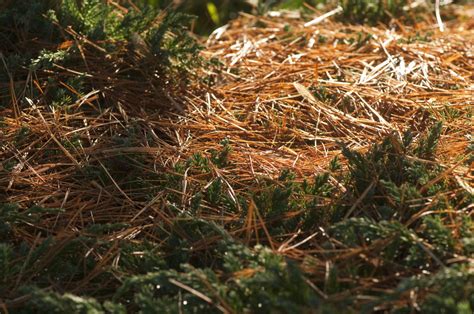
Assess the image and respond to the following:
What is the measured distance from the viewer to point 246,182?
247 cm

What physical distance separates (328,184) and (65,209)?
85 cm

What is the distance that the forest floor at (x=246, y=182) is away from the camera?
1.91m

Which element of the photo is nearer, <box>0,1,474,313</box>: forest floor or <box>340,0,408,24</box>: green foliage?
<box>0,1,474,313</box>: forest floor

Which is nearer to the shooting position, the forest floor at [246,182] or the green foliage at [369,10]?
the forest floor at [246,182]

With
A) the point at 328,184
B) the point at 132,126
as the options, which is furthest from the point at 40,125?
the point at 328,184

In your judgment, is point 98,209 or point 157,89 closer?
point 98,209

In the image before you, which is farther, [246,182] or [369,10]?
[369,10]

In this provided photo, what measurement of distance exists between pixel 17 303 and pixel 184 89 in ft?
4.37

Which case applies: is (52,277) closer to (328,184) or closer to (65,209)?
(65,209)

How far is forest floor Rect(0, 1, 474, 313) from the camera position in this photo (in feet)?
6.26

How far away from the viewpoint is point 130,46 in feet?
10.3

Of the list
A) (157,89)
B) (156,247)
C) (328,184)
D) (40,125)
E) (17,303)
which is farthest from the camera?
(157,89)

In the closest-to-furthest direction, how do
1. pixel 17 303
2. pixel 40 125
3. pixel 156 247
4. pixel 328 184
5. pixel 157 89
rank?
pixel 17 303
pixel 156 247
pixel 328 184
pixel 40 125
pixel 157 89

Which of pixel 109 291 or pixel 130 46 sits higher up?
pixel 130 46
